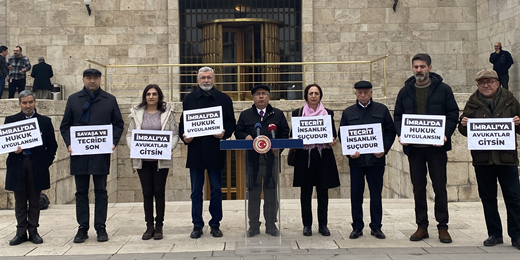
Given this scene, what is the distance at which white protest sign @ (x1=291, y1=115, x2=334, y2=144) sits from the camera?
22.0 feet

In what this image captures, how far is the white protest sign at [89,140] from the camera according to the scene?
656cm

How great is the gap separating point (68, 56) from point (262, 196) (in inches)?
476

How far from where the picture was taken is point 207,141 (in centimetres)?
682

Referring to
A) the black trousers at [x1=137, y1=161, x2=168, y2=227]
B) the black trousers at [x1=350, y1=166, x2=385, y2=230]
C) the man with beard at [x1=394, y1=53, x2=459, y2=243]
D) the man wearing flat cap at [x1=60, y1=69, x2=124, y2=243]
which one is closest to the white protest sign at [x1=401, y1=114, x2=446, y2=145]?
the man with beard at [x1=394, y1=53, x2=459, y2=243]

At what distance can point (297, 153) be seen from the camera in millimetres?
6895

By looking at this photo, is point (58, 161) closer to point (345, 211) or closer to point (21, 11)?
point (345, 211)

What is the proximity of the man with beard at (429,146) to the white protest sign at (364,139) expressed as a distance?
0.28 meters

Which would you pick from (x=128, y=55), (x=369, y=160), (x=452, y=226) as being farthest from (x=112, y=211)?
(x=128, y=55)

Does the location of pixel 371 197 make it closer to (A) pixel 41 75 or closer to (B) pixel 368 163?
(B) pixel 368 163

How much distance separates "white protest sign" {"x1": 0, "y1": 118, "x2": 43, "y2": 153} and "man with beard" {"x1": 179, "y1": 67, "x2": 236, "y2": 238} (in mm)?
1786

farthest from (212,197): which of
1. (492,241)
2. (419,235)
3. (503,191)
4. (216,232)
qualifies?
(503,191)

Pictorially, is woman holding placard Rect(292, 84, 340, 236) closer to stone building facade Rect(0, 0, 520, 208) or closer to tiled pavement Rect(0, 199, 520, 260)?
tiled pavement Rect(0, 199, 520, 260)

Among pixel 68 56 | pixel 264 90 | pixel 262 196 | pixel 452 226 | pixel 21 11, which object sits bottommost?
pixel 452 226

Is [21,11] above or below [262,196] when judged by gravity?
above
